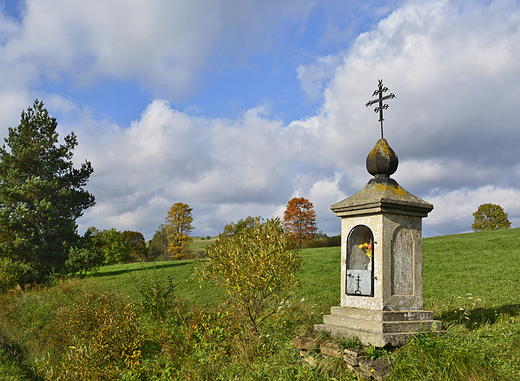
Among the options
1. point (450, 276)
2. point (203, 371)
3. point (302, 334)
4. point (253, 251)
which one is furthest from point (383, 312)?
point (450, 276)

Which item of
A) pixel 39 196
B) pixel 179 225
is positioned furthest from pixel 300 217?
pixel 39 196

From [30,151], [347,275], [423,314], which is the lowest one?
[423,314]

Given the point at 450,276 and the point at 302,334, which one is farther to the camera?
the point at 450,276

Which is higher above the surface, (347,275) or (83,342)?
(347,275)

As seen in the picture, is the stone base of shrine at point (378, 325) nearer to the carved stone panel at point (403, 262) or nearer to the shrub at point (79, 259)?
the carved stone panel at point (403, 262)

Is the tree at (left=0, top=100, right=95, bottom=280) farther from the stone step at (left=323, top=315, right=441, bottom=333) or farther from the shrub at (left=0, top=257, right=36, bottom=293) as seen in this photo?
the stone step at (left=323, top=315, right=441, bottom=333)

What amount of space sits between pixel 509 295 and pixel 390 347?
6.00 metres

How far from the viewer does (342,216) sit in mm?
6172

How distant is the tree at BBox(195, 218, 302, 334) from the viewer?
6.42 meters

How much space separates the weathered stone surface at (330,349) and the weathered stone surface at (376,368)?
0.41m

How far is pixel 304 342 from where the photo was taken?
18.0 feet

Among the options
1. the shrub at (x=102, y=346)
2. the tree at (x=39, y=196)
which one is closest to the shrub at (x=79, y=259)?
the tree at (x=39, y=196)

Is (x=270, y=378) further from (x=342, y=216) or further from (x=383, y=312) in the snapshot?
(x=342, y=216)

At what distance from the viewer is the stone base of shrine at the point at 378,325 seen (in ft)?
16.0
